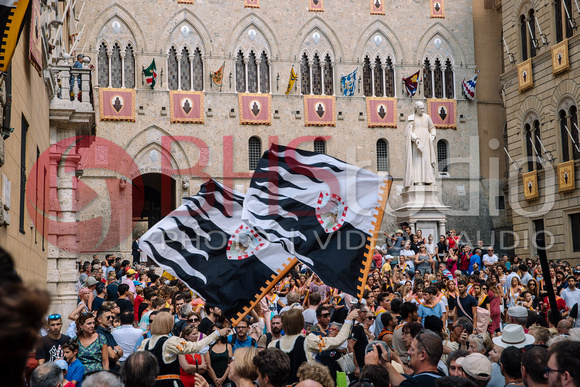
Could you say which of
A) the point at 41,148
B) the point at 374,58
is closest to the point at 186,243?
the point at 41,148

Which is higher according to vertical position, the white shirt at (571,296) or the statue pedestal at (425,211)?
the statue pedestal at (425,211)

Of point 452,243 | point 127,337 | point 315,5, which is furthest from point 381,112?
point 127,337

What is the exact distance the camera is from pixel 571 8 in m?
27.4

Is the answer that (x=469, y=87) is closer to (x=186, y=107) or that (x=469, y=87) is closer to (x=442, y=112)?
(x=442, y=112)

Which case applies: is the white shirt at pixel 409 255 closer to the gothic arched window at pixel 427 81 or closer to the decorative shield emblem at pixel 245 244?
the decorative shield emblem at pixel 245 244

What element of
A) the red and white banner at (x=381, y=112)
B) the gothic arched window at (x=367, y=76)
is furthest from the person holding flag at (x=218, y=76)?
the red and white banner at (x=381, y=112)

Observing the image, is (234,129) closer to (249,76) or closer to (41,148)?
(249,76)

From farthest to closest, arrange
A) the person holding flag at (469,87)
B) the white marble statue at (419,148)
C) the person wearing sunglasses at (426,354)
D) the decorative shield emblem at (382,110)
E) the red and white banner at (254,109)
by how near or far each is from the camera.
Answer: the person holding flag at (469,87) → the decorative shield emblem at (382,110) → the red and white banner at (254,109) → the white marble statue at (419,148) → the person wearing sunglasses at (426,354)

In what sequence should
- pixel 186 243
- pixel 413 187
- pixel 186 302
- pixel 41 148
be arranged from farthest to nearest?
pixel 413 187 → pixel 41 148 → pixel 186 302 → pixel 186 243

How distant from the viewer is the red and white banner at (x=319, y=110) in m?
35.3

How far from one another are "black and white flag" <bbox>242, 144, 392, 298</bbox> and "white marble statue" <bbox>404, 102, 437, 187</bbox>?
1584 centimetres

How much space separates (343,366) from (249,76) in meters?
28.9

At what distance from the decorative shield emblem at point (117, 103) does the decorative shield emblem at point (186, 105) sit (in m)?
2.74

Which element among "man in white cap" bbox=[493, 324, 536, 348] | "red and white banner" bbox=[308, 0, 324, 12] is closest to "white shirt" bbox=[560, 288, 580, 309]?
"man in white cap" bbox=[493, 324, 536, 348]
